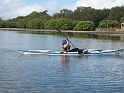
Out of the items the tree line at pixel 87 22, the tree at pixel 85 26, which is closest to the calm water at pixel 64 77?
the tree line at pixel 87 22

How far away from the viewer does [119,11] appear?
132500 mm

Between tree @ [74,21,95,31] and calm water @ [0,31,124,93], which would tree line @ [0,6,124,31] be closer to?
tree @ [74,21,95,31]

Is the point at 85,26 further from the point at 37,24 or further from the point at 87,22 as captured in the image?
the point at 37,24


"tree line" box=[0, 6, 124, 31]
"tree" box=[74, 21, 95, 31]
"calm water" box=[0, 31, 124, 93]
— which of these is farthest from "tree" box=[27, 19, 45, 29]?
"calm water" box=[0, 31, 124, 93]

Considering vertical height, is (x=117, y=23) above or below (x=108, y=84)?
above

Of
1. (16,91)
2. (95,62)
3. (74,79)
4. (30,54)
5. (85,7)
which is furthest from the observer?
(85,7)

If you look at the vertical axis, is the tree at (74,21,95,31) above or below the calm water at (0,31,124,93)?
above

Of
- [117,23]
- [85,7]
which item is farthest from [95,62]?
[85,7]

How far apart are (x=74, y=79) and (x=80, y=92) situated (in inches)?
123

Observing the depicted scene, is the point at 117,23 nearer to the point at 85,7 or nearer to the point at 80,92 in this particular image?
the point at 85,7

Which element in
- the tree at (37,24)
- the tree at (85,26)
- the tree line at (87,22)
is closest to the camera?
the tree line at (87,22)

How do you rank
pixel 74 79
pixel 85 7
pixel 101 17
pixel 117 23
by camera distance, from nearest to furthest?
pixel 74 79
pixel 117 23
pixel 101 17
pixel 85 7

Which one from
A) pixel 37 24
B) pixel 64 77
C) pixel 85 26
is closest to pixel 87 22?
pixel 85 26

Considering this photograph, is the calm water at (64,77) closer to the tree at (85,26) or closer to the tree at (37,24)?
the tree at (85,26)
